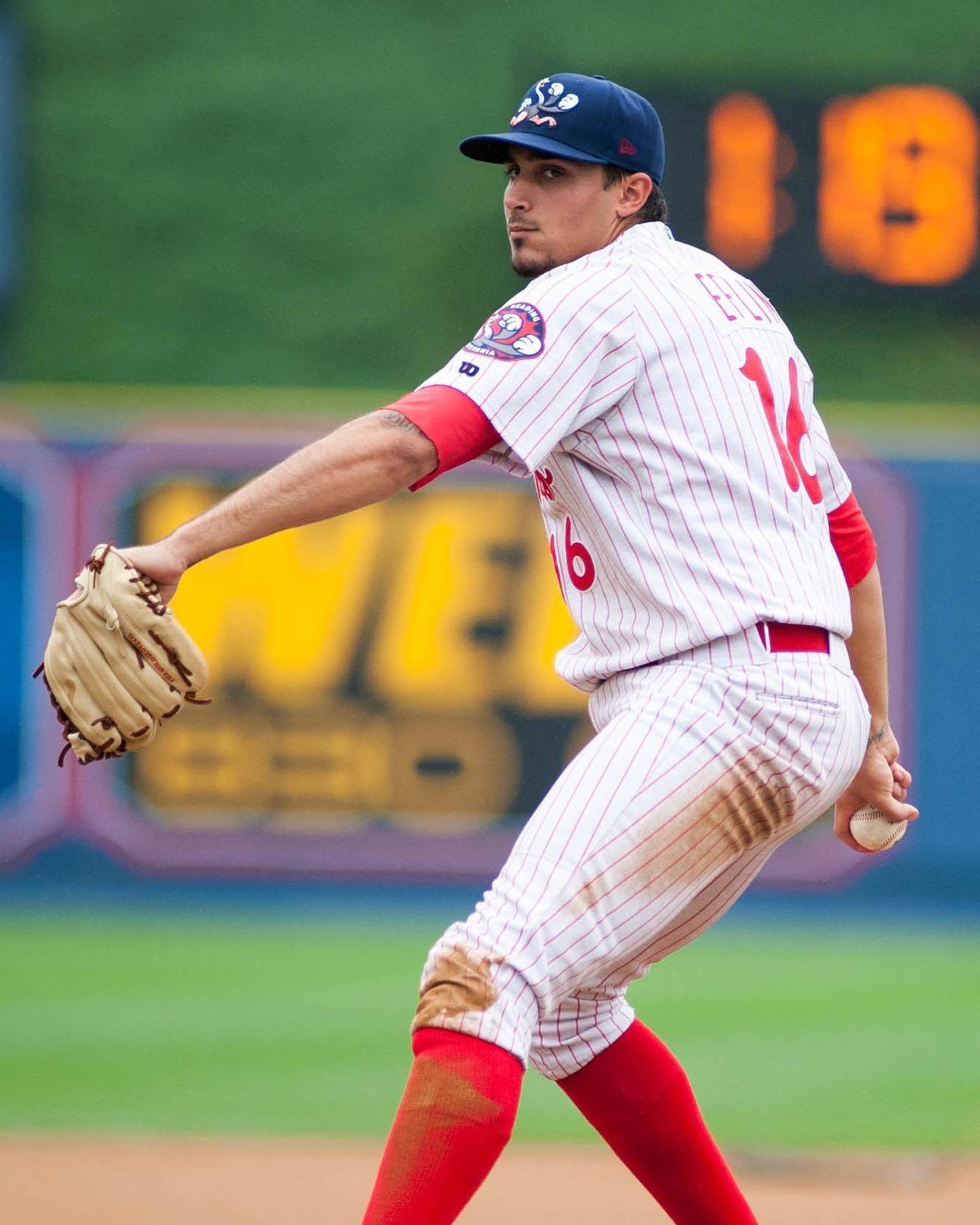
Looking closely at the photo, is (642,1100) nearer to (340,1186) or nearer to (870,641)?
(870,641)

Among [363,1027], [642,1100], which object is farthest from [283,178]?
[642,1100]

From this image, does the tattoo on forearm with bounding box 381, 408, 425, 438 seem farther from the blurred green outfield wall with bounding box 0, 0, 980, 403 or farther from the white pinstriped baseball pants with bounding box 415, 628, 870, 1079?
the blurred green outfield wall with bounding box 0, 0, 980, 403

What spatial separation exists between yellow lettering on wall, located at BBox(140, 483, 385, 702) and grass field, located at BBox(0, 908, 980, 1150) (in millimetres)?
784

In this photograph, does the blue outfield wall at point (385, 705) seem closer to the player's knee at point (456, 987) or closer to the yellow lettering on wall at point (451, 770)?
the yellow lettering on wall at point (451, 770)

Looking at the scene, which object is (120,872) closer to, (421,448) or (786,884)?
(786,884)

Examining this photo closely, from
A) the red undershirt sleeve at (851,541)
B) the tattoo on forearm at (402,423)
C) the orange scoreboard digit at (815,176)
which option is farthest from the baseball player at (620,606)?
the orange scoreboard digit at (815,176)

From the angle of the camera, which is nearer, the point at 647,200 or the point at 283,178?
the point at 647,200

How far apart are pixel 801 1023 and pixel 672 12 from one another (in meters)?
3.82

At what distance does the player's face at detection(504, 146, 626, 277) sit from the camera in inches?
82.6

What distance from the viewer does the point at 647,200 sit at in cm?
217

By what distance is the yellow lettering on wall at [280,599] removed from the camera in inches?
228

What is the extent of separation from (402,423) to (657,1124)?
0.89 m

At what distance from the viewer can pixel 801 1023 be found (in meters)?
4.56

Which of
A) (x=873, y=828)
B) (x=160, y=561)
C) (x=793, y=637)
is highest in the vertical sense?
(x=160, y=561)
